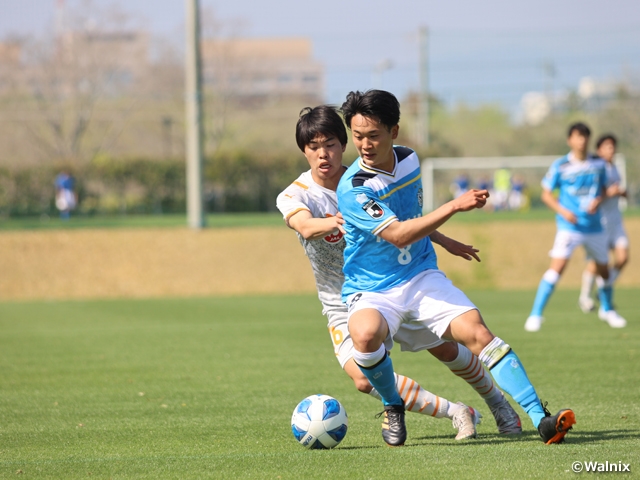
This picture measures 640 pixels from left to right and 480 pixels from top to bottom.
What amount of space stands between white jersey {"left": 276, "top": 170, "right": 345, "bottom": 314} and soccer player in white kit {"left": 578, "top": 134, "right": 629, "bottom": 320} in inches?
262

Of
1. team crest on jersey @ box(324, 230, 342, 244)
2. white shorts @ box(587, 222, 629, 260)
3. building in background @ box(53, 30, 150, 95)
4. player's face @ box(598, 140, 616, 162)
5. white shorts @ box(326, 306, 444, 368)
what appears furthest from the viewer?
building in background @ box(53, 30, 150, 95)

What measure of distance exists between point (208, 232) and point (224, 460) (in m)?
15.8

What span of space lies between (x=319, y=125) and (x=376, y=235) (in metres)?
0.94

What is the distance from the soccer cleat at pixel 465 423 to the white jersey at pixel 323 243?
1.03 meters

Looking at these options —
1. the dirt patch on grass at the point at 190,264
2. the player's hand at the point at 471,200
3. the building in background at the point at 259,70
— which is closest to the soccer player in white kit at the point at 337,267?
the player's hand at the point at 471,200

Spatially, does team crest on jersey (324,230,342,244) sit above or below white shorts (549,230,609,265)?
above

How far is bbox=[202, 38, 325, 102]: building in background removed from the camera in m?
47.1

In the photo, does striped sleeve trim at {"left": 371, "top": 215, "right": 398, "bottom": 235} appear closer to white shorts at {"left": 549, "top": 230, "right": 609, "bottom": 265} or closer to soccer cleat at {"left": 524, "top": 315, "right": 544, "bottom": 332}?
soccer cleat at {"left": 524, "top": 315, "right": 544, "bottom": 332}

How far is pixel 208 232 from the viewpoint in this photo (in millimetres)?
20406

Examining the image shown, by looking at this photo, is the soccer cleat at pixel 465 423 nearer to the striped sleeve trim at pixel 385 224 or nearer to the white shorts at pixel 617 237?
the striped sleeve trim at pixel 385 224

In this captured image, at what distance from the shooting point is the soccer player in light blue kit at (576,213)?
11.2 meters

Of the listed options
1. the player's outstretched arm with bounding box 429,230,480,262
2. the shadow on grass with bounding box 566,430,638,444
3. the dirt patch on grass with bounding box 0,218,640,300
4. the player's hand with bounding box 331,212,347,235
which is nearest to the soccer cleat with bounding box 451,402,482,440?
the shadow on grass with bounding box 566,430,638,444

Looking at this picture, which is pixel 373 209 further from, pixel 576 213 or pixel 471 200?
pixel 576 213

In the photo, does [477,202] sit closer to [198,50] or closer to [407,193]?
[407,193]
